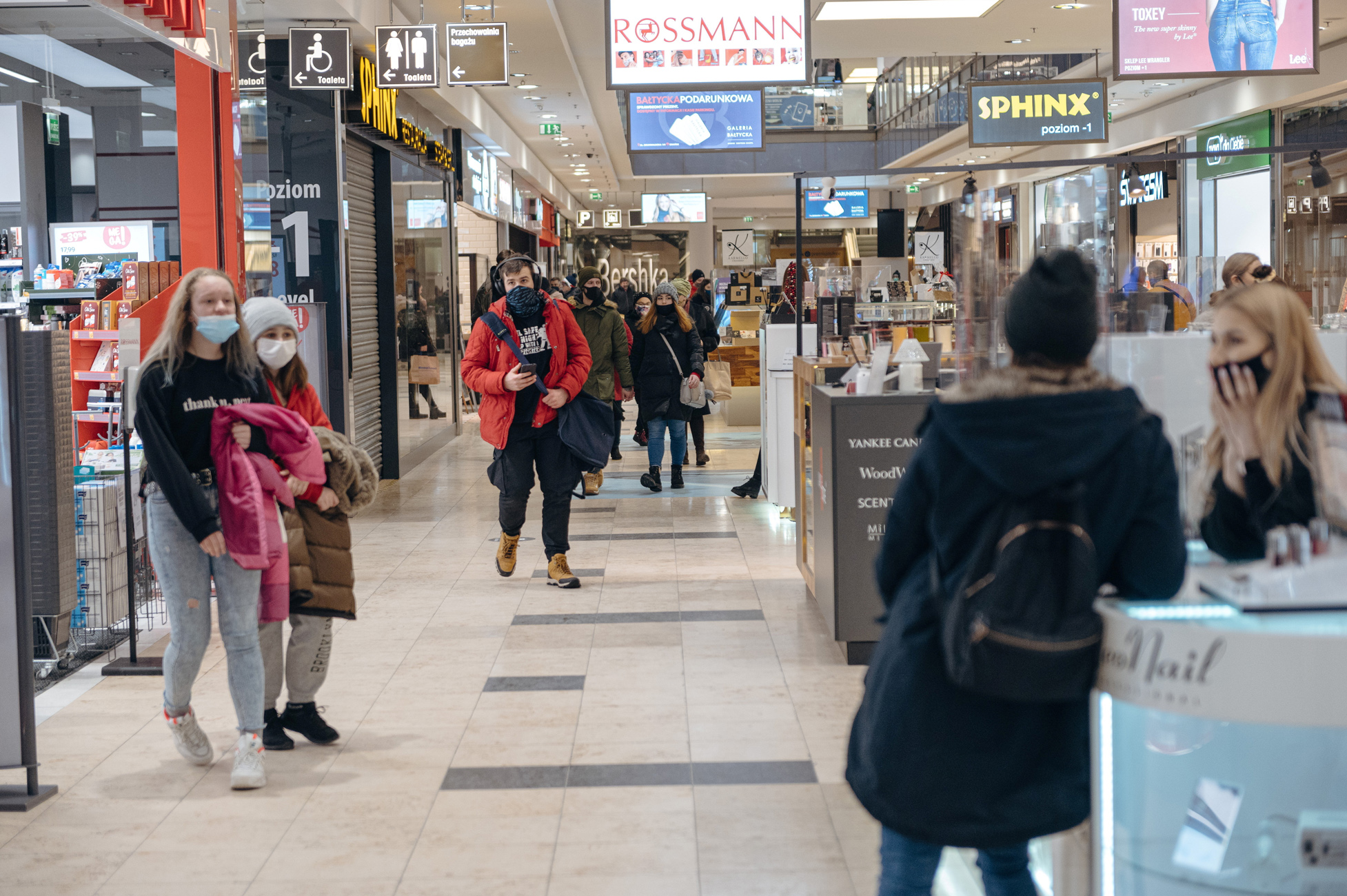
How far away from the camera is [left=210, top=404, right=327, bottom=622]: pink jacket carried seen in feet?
11.0

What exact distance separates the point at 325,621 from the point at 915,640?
2489mm

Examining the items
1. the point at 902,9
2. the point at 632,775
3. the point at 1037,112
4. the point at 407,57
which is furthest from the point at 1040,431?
the point at 1037,112

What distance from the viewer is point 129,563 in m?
4.65

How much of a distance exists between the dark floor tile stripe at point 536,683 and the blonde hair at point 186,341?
1.52 metres

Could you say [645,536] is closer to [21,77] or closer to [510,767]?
[510,767]

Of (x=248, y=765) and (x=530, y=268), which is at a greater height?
(x=530, y=268)

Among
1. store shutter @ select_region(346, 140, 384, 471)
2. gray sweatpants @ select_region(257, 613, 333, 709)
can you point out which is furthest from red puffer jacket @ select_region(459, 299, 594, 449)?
store shutter @ select_region(346, 140, 384, 471)

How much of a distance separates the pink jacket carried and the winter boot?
5.47 metres

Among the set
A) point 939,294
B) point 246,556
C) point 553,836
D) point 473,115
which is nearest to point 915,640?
point 553,836

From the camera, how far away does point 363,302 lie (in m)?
9.88

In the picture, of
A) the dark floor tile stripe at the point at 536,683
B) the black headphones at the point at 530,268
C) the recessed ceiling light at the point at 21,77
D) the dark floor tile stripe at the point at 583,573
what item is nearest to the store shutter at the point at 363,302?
the dark floor tile stripe at the point at 583,573

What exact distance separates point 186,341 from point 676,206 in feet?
69.6

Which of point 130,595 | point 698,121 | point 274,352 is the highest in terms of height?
point 698,121

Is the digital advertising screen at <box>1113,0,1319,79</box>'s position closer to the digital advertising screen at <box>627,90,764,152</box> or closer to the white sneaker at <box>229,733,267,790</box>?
the digital advertising screen at <box>627,90,764,152</box>
